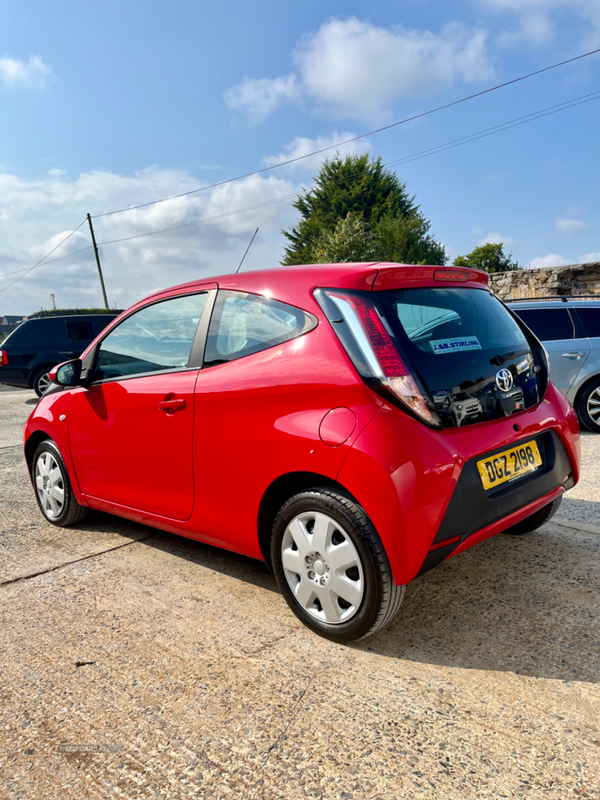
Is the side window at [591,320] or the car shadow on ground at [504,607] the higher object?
the side window at [591,320]

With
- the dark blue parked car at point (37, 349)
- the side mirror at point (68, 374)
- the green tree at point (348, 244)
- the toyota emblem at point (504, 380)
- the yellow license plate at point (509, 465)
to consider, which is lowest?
the yellow license plate at point (509, 465)

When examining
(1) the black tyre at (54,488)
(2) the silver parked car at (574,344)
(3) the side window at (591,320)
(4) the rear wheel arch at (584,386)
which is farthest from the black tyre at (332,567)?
(3) the side window at (591,320)

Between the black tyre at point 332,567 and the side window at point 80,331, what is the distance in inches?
471

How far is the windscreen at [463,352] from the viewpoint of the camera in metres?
2.35

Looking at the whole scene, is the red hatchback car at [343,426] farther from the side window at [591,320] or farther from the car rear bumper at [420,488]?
the side window at [591,320]

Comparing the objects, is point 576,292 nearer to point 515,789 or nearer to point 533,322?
point 533,322

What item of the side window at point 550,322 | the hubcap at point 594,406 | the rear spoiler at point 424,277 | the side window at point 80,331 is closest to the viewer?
the rear spoiler at point 424,277

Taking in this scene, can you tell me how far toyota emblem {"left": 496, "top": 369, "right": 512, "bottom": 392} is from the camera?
2588 millimetres

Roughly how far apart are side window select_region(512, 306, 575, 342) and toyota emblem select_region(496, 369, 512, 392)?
4.99 metres

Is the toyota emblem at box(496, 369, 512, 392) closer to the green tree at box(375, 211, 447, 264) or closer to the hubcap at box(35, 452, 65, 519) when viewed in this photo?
the hubcap at box(35, 452, 65, 519)

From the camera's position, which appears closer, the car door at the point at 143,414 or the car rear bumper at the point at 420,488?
the car rear bumper at the point at 420,488

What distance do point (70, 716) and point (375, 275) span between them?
202 cm

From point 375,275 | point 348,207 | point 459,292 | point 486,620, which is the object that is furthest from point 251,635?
point 348,207

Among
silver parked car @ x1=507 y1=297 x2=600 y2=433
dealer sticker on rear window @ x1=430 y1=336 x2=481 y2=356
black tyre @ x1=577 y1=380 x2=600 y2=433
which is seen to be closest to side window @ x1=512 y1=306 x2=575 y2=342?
silver parked car @ x1=507 y1=297 x2=600 y2=433
